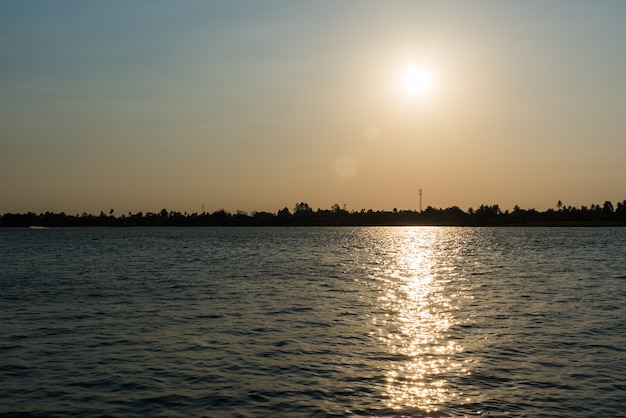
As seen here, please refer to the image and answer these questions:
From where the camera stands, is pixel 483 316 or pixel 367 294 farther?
pixel 367 294

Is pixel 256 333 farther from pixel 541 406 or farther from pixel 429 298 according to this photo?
pixel 429 298

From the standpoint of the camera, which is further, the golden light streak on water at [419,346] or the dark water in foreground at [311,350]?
the golden light streak on water at [419,346]

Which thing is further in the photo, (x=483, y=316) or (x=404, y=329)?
(x=483, y=316)

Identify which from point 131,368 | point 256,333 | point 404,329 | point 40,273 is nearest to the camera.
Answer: point 131,368

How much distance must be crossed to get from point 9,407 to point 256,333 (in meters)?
13.0

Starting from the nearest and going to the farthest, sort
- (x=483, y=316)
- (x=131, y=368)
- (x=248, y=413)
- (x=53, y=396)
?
(x=248, y=413)
(x=53, y=396)
(x=131, y=368)
(x=483, y=316)

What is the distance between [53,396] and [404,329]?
701 inches

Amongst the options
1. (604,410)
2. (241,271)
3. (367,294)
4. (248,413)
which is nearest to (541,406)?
(604,410)

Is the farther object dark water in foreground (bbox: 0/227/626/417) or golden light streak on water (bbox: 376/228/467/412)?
golden light streak on water (bbox: 376/228/467/412)

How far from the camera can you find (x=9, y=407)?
60.6 ft

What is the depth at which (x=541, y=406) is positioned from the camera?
727 inches

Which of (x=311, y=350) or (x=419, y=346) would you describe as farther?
(x=419, y=346)

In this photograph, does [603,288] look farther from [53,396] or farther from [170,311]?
[53,396]

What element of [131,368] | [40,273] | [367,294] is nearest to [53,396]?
[131,368]
